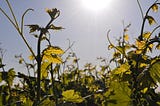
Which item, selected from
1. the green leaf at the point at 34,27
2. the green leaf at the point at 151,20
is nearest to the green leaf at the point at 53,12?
the green leaf at the point at 34,27

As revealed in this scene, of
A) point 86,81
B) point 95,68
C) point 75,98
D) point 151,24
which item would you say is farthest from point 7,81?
point 95,68

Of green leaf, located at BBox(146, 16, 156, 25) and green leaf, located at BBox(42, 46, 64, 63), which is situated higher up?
green leaf, located at BBox(146, 16, 156, 25)

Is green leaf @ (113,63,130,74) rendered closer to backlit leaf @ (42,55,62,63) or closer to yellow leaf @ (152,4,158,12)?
backlit leaf @ (42,55,62,63)

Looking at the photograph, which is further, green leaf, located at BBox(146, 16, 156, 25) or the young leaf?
green leaf, located at BBox(146, 16, 156, 25)

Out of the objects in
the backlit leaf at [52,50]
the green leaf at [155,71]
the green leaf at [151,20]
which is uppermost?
the green leaf at [151,20]

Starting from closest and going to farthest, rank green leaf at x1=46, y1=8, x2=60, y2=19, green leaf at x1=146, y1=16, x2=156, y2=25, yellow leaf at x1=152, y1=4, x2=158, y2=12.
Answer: green leaf at x1=46, y1=8, x2=60, y2=19, green leaf at x1=146, y1=16, x2=156, y2=25, yellow leaf at x1=152, y1=4, x2=158, y2=12

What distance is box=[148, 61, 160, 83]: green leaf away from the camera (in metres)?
2.76

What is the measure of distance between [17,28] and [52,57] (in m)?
0.33

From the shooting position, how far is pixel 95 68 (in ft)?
71.3

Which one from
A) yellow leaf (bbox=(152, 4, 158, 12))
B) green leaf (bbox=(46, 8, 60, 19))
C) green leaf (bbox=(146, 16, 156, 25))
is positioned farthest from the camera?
yellow leaf (bbox=(152, 4, 158, 12))

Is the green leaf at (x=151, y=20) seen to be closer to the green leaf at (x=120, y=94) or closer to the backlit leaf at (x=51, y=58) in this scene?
the green leaf at (x=120, y=94)

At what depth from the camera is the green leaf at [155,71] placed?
2762mm

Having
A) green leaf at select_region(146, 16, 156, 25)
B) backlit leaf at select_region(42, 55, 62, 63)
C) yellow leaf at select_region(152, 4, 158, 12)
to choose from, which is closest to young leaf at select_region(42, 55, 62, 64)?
backlit leaf at select_region(42, 55, 62, 63)

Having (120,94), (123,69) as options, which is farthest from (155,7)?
(120,94)
